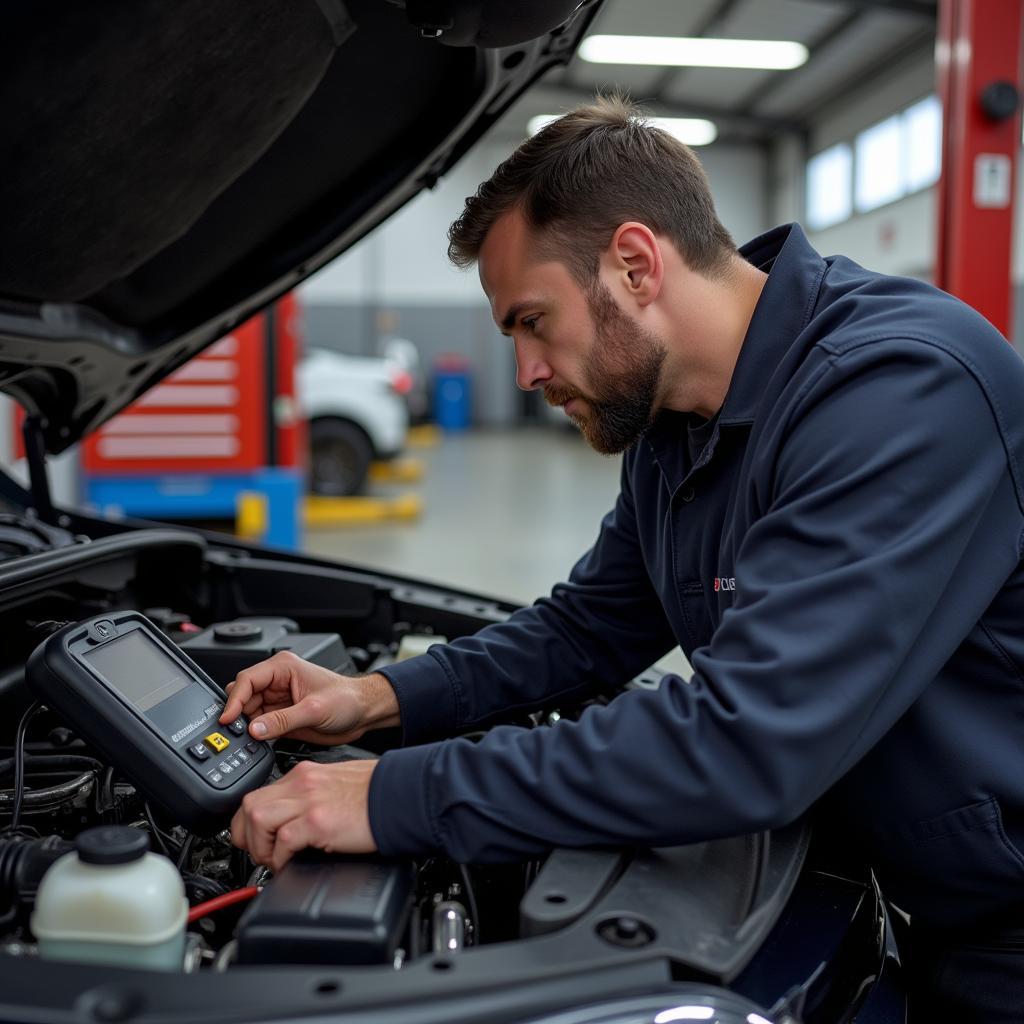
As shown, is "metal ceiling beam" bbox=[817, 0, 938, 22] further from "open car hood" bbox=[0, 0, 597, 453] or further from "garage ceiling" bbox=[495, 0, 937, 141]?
"open car hood" bbox=[0, 0, 597, 453]

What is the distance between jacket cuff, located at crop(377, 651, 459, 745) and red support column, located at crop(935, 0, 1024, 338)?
2175 mm

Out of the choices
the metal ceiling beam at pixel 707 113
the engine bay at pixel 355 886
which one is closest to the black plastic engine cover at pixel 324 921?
the engine bay at pixel 355 886

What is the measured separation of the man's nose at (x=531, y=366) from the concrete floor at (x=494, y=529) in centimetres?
93

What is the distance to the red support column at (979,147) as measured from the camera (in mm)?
2832

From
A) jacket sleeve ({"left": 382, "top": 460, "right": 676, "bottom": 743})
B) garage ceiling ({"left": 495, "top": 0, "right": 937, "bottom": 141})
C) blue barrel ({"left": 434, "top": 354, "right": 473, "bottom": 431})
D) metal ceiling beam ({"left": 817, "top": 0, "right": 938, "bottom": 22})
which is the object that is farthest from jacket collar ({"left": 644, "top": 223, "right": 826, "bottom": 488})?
blue barrel ({"left": 434, "top": 354, "right": 473, "bottom": 431})

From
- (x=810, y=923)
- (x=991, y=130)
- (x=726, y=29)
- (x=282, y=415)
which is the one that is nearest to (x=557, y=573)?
(x=282, y=415)

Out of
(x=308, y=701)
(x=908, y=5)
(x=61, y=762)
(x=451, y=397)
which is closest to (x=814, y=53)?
(x=908, y=5)

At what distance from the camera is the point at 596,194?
1.16 meters

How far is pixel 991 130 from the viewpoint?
2.87 metres

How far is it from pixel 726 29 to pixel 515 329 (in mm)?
10334

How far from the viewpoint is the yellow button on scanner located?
1075mm

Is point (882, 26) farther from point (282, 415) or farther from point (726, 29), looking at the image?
point (282, 415)

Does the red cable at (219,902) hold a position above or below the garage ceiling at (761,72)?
below

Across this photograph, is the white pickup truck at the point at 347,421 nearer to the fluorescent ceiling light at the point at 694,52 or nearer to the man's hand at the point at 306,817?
the fluorescent ceiling light at the point at 694,52
